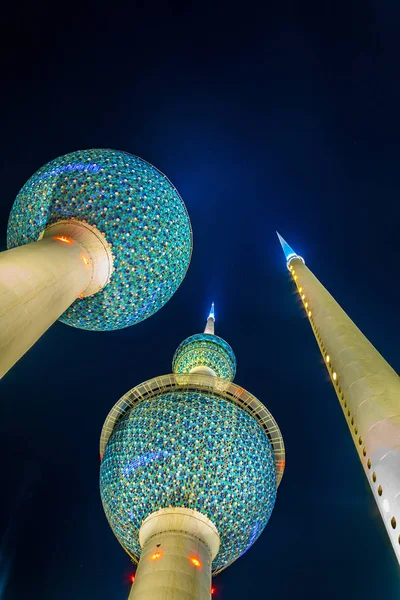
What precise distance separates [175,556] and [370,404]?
13266mm

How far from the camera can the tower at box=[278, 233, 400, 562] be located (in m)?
5.43

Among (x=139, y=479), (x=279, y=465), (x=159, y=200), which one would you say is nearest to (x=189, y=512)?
(x=139, y=479)

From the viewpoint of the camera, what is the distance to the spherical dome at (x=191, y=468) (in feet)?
65.4

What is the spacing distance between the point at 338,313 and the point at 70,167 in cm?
1139

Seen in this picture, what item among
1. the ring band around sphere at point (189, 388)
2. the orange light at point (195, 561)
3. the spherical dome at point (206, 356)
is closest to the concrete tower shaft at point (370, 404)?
the orange light at point (195, 561)

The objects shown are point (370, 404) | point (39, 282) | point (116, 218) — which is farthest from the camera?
point (116, 218)

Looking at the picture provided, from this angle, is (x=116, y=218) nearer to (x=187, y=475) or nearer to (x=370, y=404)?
(x=370, y=404)

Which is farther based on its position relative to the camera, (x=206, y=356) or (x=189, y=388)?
(x=206, y=356)

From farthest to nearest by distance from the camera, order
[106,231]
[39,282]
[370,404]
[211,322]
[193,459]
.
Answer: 1. [211,322]
2. [193,459]
3. [106,231]
4. [39,282]
5. [370,404]

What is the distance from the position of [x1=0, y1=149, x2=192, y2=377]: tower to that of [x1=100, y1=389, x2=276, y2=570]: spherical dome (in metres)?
7.11

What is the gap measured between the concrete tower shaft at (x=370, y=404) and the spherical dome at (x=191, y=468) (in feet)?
41.4

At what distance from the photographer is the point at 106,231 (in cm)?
1490

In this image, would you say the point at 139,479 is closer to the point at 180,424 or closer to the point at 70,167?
the point at 180,424

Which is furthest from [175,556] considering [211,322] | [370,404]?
[211,322]
